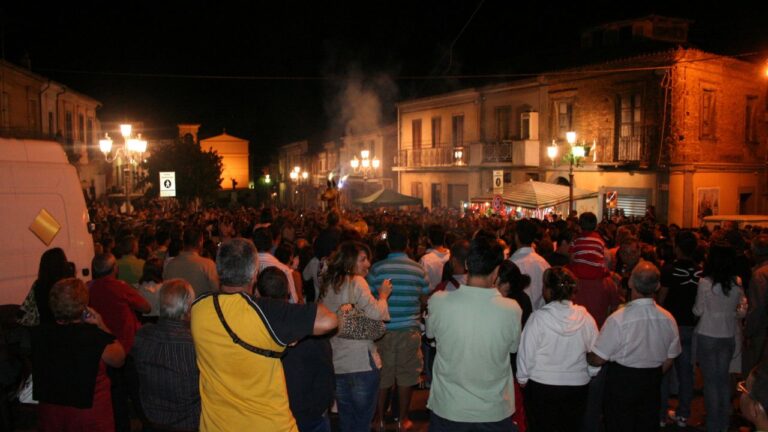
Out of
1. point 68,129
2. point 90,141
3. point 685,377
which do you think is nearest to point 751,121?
point 685,377

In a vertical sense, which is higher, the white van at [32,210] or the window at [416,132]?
the window at [416,132]

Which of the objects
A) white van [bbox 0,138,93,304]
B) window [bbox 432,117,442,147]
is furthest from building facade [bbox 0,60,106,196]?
window [bbox 432,117,442,147]

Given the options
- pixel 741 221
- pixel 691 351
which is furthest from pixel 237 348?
pixel 741 221

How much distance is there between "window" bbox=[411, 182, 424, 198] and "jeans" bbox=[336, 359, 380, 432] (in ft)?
95.8

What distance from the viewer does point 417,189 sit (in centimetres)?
3506

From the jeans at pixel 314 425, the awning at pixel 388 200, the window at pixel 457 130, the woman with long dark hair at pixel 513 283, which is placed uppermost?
the window at pixel 457 130

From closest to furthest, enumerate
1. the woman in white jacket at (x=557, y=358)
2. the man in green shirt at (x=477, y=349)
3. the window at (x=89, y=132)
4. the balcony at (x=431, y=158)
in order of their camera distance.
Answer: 1. the man in green shirt at (x=477, y=349)
2. the woman in white jacket at (x=557, y=358)
3. the balcony at (x=431, y=158)
4. the window at (x=89, y=132)

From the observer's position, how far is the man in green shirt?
407 centimetres

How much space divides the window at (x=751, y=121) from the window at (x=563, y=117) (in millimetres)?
6264

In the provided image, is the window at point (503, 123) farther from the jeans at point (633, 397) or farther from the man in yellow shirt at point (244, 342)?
the man in yellow shirt at point (244, 342)

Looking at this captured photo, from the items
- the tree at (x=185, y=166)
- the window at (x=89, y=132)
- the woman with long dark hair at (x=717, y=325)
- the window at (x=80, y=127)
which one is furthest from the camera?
the tree at (x=185, y=166)

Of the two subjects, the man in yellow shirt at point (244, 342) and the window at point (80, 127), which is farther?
the window at point (80, 127)

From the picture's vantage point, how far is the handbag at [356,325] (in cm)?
499

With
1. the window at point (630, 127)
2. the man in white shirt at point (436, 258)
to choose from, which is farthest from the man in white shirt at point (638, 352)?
the window at point (630, 127)
